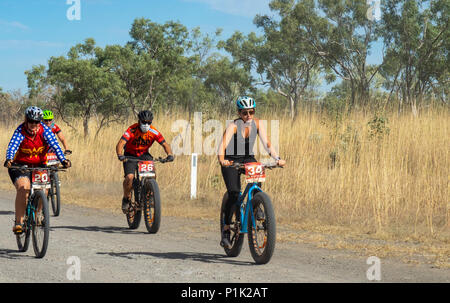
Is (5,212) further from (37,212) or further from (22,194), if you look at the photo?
(37,212)

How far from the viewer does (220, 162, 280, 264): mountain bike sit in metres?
7.11

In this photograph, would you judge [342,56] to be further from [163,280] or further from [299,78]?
[163,280]

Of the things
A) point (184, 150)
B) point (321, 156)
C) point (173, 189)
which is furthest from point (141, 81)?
point (321, 156)

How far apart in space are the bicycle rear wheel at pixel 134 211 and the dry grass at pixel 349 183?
235cm

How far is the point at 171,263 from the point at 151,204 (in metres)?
2.74

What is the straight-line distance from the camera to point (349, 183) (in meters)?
12.7

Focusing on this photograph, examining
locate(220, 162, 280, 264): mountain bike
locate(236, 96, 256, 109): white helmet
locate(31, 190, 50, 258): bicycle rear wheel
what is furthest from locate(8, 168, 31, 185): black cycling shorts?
locate(236, 96, 256, 109): white helmet

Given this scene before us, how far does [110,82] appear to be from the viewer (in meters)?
26.0

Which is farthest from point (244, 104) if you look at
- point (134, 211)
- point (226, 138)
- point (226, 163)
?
point (134, 211)

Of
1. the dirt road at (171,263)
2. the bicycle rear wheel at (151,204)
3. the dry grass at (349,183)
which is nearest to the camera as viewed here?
the dirt road at (171,263)

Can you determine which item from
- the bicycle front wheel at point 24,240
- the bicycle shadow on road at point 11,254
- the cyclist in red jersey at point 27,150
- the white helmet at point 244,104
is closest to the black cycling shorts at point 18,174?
the cyclist in red jersey at point 27,150

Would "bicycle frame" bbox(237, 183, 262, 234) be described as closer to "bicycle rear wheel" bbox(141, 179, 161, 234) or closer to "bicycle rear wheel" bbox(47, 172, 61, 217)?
"bicycle rear wheel" bbox(141, 179, 161, 234)

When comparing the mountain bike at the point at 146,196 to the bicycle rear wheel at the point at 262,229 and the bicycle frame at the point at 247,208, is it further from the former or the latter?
the bicycle rear wheel at the point at 262,229

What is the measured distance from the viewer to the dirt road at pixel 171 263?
22.4 feet
